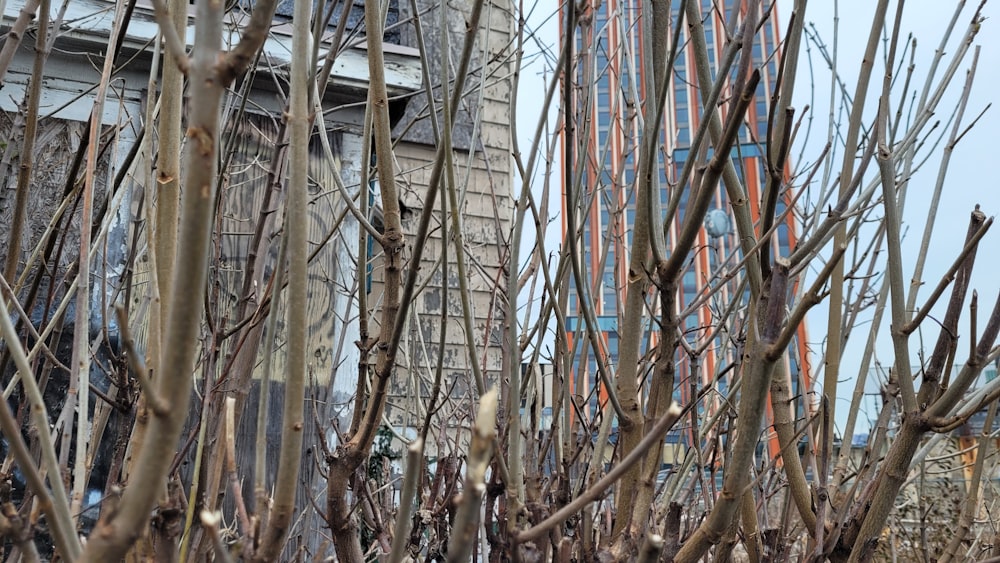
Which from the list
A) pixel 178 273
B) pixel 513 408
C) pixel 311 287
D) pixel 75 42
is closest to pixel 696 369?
pixel 513 408

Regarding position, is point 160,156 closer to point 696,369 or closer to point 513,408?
point 513,408

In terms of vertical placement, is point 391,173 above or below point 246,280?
above

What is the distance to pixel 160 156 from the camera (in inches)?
35.7

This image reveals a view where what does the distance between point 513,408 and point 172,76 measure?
627 millimetres

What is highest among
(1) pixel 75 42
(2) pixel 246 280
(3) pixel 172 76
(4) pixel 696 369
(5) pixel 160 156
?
(1) pixel 75 42

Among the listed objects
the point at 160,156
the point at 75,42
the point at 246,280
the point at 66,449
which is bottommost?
the point at 66,449

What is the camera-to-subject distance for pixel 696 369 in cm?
151

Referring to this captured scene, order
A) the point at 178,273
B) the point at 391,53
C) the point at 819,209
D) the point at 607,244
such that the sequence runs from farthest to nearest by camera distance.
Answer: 1. the point at 391,53
2. the point at 819,209
3. the point at 607,244
4. the point at 178,273

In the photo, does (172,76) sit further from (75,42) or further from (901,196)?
(75,42)

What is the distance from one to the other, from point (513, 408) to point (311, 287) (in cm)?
270

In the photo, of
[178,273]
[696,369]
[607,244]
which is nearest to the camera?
[178,273]

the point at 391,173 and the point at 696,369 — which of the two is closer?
the point at 391,173

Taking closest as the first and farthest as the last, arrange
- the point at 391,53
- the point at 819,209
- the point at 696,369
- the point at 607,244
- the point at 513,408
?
the point at 513,408 < the point at 696,369 < the point at 607,244 < the point at 819,209 < the point at 391,53

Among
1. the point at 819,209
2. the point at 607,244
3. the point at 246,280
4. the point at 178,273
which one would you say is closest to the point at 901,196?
the point at 819,209
